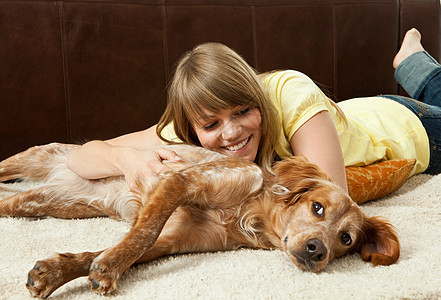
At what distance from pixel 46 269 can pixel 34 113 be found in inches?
64.4

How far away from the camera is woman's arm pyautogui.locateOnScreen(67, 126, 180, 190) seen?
6.47 ft

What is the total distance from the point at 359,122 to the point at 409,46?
1.01 meters

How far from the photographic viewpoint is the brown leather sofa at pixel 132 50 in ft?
9.07

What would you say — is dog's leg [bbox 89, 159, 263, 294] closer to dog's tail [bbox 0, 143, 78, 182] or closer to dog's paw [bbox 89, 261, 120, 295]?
dog's paw [bbox 89, 261, 120, 295]

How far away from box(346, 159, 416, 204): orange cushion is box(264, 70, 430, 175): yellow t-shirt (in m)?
0.10

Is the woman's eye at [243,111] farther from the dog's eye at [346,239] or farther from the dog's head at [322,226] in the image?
the dog's eye at [346,239]

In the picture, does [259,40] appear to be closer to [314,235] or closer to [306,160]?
[306,160]

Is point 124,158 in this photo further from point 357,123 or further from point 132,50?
point 357,123

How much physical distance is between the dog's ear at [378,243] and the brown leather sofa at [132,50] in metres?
1.66

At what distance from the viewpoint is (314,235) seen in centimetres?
161

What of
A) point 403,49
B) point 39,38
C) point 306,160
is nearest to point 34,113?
point 39,38

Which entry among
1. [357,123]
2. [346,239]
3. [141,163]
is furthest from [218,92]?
[357,123]

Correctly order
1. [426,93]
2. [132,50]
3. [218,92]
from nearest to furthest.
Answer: [218,92]
[132,50]
[426,93]

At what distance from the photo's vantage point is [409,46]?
3.41 meters
